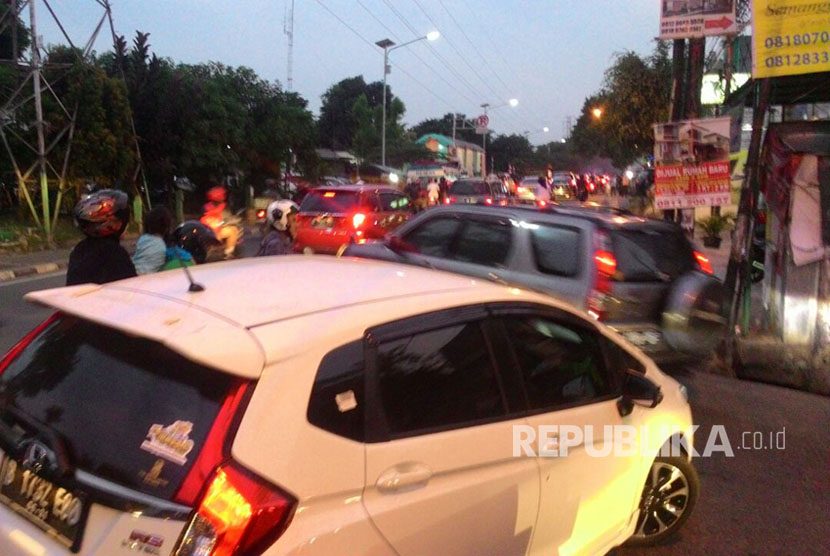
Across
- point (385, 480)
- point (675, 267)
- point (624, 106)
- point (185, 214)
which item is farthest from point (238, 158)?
point (385, 480)

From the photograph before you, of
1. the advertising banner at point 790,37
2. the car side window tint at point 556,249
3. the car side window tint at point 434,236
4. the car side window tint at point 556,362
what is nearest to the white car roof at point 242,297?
the car side window tint at point 556,362

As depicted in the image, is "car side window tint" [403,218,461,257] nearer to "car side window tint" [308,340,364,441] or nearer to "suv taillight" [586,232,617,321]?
"suv taillight" [586,232,617,321]

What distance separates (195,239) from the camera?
564 centimetres

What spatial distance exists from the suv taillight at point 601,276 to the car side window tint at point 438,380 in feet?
11.9

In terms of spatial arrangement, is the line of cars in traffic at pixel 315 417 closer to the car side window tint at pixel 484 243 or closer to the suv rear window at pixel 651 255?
the suv rear window at pixel 651 255

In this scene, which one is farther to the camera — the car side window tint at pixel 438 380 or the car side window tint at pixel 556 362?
the car side window tint at pixel 556 362

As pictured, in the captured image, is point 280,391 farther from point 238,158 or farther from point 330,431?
point 238,158

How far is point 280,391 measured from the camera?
7.52 ft

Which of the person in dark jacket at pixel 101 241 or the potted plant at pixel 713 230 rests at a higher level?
the person in dark jacket at pixel 101 241

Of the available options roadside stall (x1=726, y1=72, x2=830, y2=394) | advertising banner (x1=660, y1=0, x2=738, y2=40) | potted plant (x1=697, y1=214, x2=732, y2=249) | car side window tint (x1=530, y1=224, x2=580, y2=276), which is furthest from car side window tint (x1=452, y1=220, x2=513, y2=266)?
potted plant (x1=697, y1=214, x2=732, y2=249)

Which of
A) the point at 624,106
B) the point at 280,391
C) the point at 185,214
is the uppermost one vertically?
the point at 624,106

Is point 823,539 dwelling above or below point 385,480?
below

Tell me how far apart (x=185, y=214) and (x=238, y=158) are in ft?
10.7

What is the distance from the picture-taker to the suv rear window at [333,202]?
1461 centimetres
